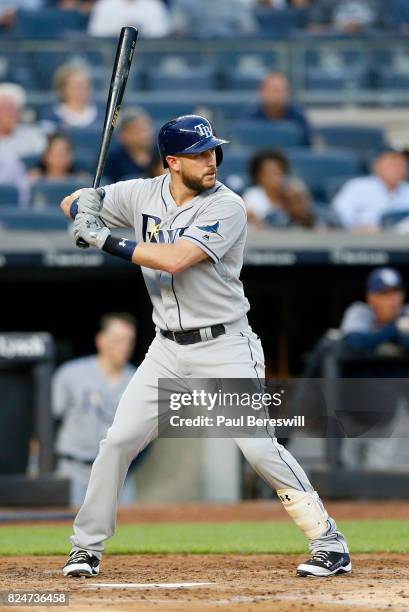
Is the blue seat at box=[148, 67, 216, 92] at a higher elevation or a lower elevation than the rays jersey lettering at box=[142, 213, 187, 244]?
higher

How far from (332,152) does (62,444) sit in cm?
356

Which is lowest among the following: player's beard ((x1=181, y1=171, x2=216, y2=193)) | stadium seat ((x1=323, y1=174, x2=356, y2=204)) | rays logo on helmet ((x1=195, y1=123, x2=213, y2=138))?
player's beard ((x1=181, y1=171, x2=216, y2=193))

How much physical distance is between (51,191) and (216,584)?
206 inches

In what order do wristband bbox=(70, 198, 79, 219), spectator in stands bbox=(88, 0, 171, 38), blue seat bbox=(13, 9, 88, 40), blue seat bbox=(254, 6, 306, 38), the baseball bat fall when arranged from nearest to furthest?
wristband bbox=(70, 198, 79, 219), the baseball bat, spectator in stands bbox=(88, 0, 171, 38), blue seat bbox=(13, 9, 88, 40), blue seat bbox=(254, 6, 306, 38)

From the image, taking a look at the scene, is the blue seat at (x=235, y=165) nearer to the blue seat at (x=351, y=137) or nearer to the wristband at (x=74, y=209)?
the blue seat at (x=351, y=137)

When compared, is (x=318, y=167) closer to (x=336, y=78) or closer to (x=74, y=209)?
(x=336, y=78)

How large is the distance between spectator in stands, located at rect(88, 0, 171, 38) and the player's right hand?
729cm

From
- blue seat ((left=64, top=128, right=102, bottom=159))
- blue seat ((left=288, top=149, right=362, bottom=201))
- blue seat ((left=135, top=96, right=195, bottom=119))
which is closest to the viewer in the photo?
blue seat ((left=288, top=149, right=362, bottom=201))

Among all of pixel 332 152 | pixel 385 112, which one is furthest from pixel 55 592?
pixel 385 112

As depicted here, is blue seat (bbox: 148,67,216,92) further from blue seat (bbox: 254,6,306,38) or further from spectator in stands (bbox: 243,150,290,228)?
spectator in stands (bbox: 243,150,290,228)

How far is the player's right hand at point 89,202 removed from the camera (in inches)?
181

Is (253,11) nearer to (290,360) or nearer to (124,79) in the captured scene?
(290,360)

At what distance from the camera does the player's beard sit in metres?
4.58


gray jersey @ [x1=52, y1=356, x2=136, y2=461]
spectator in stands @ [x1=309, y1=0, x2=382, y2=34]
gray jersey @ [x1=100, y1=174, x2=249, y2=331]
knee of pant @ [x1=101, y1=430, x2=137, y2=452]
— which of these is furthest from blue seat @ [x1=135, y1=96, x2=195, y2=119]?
knee of pant @ [x1=101, y1=430, x2=137, y2=452]
